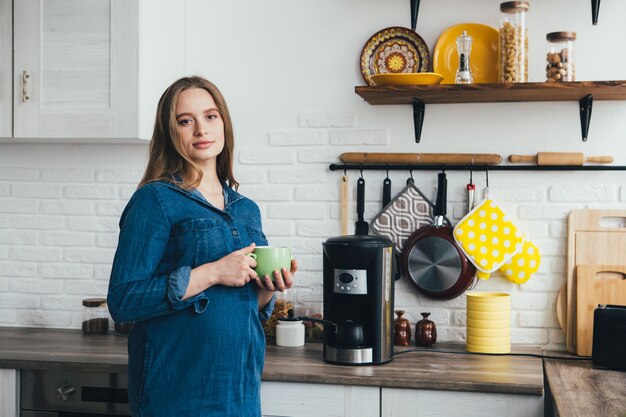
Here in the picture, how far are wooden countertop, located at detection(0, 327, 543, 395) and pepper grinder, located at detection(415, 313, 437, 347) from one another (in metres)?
0.10

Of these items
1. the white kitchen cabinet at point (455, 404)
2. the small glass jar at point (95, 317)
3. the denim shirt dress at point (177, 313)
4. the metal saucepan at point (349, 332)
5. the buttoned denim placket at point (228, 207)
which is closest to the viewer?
the denim shirt dress at point (177, 313)

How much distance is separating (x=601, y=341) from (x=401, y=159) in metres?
0.95

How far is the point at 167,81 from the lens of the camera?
117 inches

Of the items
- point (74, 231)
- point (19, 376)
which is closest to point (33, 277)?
point (74, 231)

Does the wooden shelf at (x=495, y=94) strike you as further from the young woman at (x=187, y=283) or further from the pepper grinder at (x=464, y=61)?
the young woman at (x=187, y=283)

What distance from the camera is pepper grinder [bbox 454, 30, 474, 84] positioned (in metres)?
2.69

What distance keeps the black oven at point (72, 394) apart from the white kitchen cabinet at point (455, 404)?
870mm

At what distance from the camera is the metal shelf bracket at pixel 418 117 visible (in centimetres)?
286

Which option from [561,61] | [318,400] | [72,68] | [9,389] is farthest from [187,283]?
[561,61]

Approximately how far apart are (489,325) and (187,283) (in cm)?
127

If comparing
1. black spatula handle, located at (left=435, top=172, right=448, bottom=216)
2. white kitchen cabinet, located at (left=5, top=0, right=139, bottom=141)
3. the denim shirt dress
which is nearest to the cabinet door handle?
white kitchen cabinet, located at (left=5, top=0, right=139, bottom=141)

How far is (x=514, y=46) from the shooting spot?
2.67 meters

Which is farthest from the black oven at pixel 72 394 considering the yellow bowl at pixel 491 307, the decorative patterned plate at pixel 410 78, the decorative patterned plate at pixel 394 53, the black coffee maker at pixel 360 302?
the decorative patterned plate at pixel 394 53

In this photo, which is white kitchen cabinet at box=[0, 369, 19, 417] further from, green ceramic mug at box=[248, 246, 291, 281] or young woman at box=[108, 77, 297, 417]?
green ceramic mug at box=[248, 246, 291, 281]
